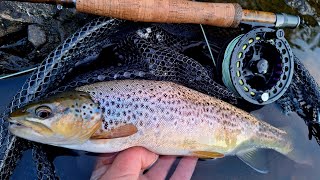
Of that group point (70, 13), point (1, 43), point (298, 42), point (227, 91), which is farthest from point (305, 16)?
point (1, 43)

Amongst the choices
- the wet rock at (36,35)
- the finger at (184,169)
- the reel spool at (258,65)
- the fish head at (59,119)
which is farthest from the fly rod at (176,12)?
the finger at (184,169)

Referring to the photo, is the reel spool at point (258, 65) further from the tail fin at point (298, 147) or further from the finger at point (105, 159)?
the finger at point (105, 159)

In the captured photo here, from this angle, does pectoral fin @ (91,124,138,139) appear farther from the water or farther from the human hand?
the water

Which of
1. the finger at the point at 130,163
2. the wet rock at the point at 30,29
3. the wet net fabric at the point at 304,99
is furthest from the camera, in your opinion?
the wet net fabric at the point at 304,99

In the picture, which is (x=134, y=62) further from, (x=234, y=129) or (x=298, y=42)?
(x=298, y=42)

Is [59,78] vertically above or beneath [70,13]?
beneath

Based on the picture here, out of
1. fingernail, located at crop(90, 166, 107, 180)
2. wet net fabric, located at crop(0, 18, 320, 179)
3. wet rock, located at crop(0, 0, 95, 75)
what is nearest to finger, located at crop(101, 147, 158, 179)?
fingernail, located at crop(90, 166, 107, 180)

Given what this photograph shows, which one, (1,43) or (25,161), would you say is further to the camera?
(1,43)
